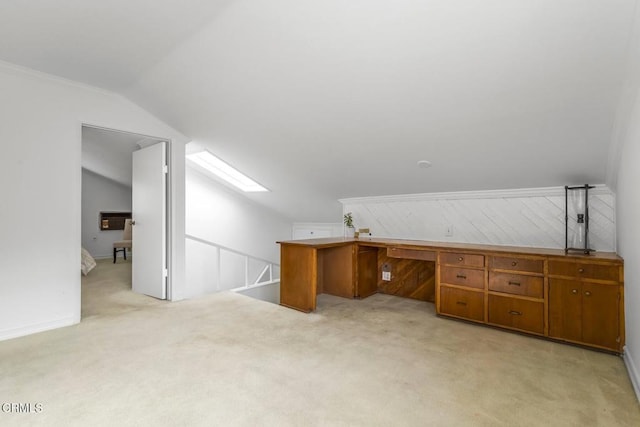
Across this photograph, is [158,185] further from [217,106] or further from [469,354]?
[469,354]

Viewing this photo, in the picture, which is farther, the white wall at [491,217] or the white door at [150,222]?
the white door at [150,222]

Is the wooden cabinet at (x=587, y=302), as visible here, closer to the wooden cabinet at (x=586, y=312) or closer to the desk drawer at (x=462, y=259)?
the wooden cabinet at (x=586, y=312)

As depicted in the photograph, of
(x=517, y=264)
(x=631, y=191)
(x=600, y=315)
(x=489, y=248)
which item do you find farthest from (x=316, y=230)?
(x=631, y=191)

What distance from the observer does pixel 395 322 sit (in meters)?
3.18

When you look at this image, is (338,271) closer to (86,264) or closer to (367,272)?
(367,272)

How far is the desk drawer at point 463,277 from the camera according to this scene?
10.1ft

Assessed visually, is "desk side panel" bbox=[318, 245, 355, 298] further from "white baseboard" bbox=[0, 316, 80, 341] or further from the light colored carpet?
"white baseboard" bbox=[0, 316, 80, 341]

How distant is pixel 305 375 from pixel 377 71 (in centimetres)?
222

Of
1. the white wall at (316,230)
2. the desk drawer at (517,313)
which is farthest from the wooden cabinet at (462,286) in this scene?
the white wall at (316,230)

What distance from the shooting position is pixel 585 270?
2555 mm

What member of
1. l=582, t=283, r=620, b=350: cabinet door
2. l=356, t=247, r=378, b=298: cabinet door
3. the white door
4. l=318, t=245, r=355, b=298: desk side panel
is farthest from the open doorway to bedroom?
l=582, t=283, r=620, b=350: cabinet door

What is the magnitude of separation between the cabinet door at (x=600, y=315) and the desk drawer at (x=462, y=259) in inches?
31.1

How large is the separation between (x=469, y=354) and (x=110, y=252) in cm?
806

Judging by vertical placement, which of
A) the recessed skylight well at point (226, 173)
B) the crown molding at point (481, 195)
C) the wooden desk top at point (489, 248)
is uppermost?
the recessed skylight well at point (226, 173)
